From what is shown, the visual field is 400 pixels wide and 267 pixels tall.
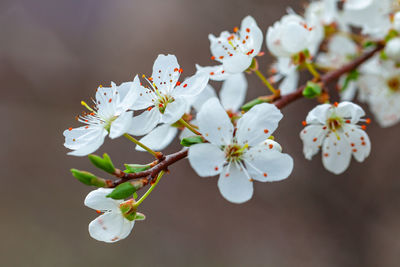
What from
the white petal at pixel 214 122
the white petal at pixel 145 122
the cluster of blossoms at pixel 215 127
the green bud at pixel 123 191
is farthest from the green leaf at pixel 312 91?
the green bud at pixel 123 191

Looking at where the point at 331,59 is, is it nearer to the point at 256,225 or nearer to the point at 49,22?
the point at 256,225

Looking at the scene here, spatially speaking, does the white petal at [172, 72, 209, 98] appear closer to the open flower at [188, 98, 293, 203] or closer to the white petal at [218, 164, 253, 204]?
the open flower at [188, 98, 293, 203]

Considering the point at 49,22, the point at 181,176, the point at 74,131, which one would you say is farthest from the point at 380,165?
the point at 49,22

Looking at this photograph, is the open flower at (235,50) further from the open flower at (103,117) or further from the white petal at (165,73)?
the open flower at (103,117)

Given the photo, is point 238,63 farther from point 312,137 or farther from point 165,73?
point 312,137

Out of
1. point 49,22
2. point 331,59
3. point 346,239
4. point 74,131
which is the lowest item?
point 346,239

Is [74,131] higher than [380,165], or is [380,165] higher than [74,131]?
[74,131]
